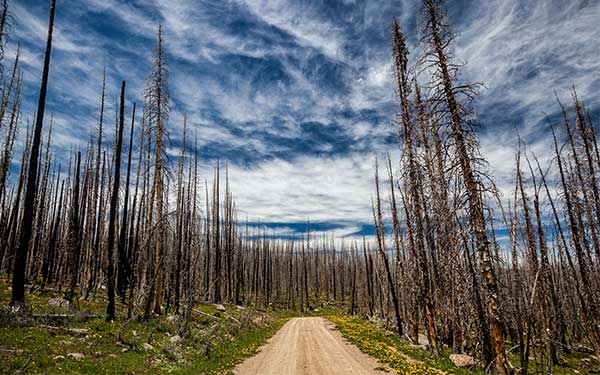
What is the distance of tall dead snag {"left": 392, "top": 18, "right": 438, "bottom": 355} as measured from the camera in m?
15.4

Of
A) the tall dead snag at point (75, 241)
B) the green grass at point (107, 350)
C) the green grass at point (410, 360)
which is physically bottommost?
the green grass at point (410, 360)

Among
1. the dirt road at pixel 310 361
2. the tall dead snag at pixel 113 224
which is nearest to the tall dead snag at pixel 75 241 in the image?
the tall dead snag at pixel 113 224

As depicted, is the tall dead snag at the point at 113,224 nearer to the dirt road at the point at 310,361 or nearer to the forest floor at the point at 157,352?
the forest floor at the point at 157,352

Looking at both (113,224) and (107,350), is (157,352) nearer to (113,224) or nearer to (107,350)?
(107,350)

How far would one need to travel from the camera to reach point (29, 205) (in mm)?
13906

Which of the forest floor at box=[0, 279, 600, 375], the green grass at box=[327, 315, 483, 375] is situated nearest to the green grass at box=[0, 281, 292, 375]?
the forest floor at box=[0, 279, 600, 375]

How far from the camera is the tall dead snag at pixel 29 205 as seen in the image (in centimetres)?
1305

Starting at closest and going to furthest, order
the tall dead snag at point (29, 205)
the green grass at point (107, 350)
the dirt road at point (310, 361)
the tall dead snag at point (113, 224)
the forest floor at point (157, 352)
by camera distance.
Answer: the green grass at point (107, 350), the forest floor at point (157, 352), the dirt road at point (310, 361), the tall dead snag at point (29, 205), the tall dead snag at point (113, 224)

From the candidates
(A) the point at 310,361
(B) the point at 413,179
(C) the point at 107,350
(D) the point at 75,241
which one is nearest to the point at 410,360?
(A) the point at 310,361

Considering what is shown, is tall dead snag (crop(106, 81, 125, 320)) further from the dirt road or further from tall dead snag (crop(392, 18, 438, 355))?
tall dead snag (crop(392, 18, 438, 355))

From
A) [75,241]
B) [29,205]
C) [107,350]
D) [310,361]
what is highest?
[29,205]

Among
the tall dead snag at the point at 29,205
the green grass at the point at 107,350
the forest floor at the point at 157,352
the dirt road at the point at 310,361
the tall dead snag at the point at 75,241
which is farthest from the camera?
the tall dead snag at the point at 75,241

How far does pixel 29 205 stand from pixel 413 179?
18714 millimetres

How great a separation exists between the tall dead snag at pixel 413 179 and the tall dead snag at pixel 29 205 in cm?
1794
